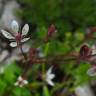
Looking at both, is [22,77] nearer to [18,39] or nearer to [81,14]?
[18,39]

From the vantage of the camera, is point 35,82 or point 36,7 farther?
point 36,7

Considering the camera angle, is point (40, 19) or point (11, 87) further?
point (40, 19)

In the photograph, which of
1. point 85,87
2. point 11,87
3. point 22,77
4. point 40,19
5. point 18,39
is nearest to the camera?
point 18,39

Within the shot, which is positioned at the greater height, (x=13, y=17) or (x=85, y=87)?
(x=13, y=17)

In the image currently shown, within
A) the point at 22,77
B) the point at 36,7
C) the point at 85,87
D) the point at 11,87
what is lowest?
the point at 85,87

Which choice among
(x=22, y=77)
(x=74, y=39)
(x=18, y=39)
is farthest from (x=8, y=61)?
(x=18, y=39)

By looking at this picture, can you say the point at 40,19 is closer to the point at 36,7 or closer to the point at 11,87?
the point at 36,7

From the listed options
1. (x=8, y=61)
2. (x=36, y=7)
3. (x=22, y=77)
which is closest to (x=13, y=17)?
(x=36, y=7)

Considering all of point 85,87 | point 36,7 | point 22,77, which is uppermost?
point 36,7

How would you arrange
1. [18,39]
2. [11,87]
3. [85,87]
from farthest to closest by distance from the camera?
[85,87] → [11,87] → [18,39]
